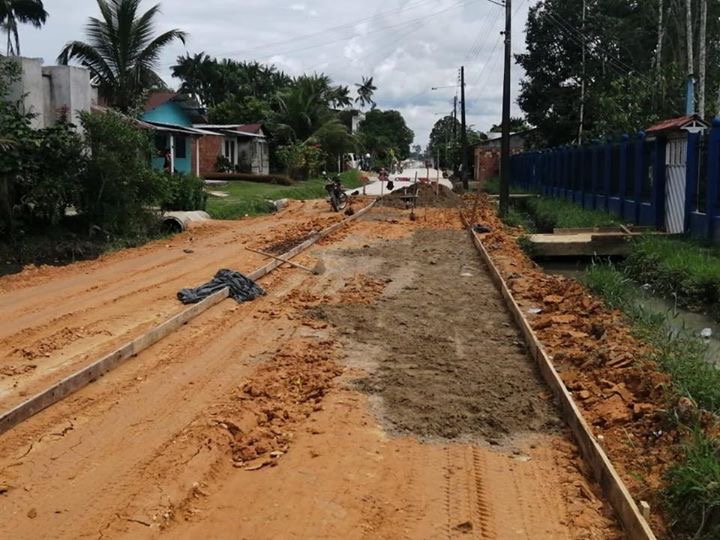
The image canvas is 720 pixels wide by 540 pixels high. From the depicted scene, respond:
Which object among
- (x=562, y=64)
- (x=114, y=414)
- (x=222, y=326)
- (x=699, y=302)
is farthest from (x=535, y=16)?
(x=114, y=414)

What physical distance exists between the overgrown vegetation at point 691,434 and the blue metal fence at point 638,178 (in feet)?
21.2

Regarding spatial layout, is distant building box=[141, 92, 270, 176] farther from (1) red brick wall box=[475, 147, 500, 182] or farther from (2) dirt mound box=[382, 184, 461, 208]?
(1) red brick wall box=[475, 147, 500, 182]

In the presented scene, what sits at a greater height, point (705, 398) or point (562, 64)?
point (562, 64)

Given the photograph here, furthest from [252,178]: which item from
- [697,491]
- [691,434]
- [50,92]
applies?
[697,491]

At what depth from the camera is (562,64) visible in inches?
1727

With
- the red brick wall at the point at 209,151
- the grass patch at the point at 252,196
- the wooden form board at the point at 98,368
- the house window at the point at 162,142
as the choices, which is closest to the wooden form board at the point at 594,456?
the wooden form board at the point at 98,368

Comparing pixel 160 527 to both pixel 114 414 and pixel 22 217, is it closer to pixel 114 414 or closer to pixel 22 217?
pixel 114 414

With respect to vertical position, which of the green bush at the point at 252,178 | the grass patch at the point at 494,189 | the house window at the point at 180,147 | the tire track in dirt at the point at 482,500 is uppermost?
the house window at the point at 180,147

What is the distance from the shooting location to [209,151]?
4238 centimetres

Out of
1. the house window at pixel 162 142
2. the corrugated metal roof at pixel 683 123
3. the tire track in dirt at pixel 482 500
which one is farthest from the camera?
the house window at pixel 162 142

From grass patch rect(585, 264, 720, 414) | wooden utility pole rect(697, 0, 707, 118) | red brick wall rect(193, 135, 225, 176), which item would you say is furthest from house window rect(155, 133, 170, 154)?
grass patch rect(585, 264, 720, 414)

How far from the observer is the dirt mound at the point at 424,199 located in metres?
32.1

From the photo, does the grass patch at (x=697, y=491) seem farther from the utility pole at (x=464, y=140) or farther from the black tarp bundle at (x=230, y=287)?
the utility pole at (x=464, y=140)

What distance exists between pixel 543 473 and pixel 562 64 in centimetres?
4213
